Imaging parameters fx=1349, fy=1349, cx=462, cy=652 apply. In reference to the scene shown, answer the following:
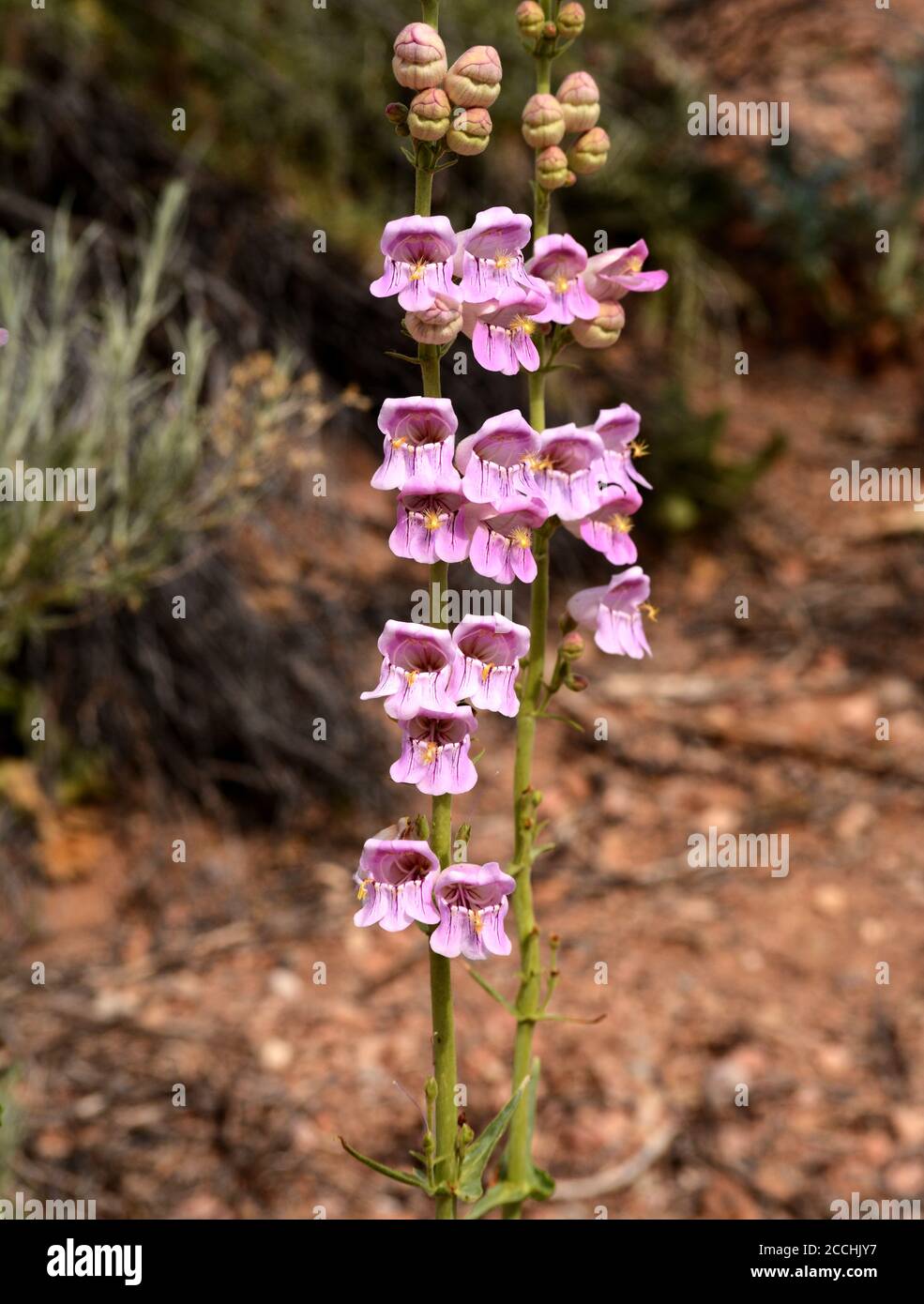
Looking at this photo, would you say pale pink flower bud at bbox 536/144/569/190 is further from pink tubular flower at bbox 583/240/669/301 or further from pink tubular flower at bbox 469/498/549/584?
pink tubular flower at bbox 469/498/549/584

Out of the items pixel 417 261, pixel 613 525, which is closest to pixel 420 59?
pixel 417 261

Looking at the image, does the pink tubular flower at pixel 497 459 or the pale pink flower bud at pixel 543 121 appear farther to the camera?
the pale pink flower bud at pixel 543 121

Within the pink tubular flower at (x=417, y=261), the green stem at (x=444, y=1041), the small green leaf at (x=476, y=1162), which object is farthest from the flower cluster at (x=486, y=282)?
the small green leaf at (x=476, y=1162)

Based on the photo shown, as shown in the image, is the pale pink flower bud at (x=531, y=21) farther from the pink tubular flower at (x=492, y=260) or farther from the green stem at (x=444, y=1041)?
the green stem at (x=444, y=1041)

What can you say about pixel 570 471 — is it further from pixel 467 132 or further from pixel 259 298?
pixel 259 298

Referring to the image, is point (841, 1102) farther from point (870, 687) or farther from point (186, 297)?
point (186, 297)

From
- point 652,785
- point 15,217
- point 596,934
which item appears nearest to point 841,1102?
point 596,934
